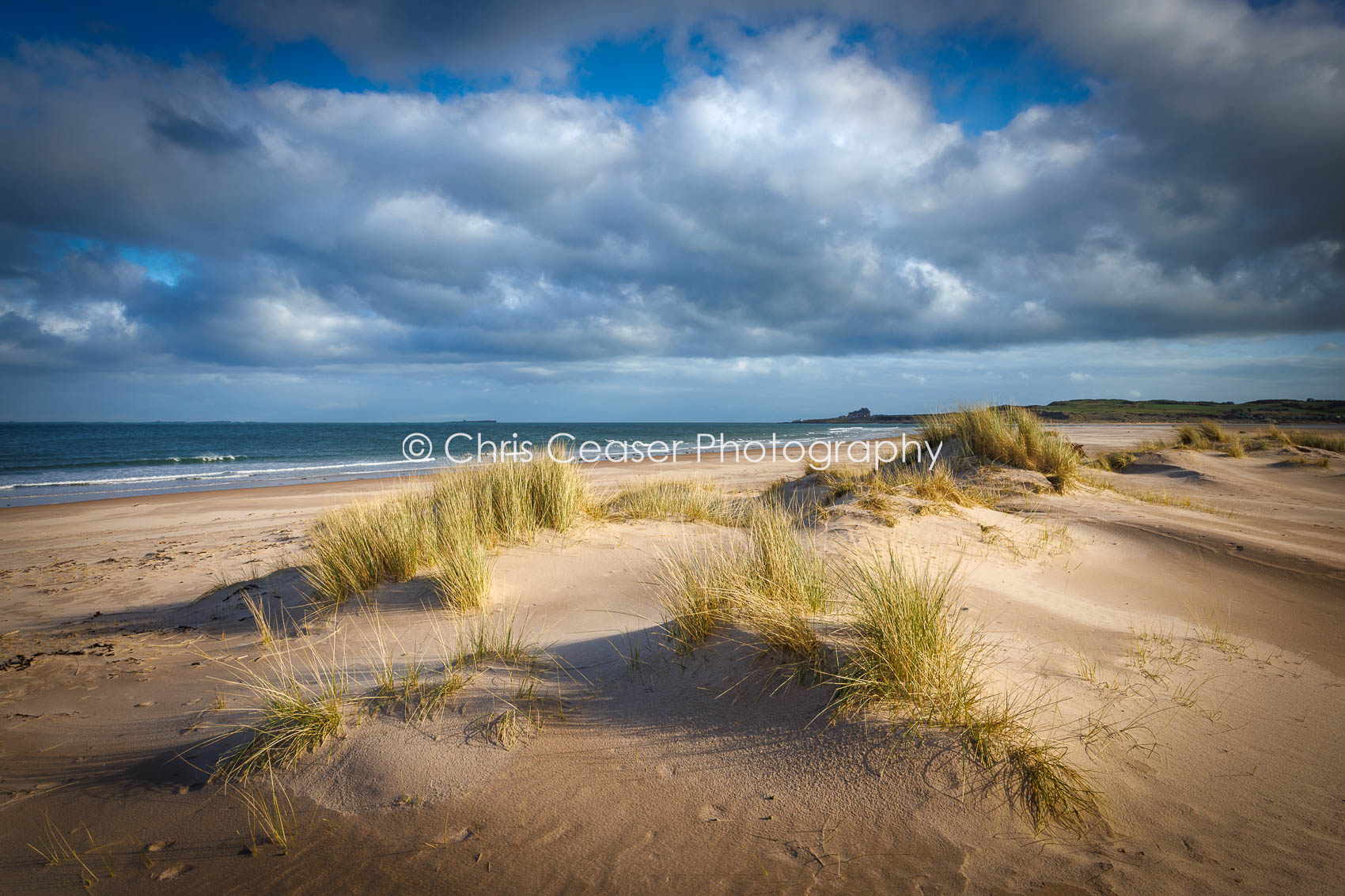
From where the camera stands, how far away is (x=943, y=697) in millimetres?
2746

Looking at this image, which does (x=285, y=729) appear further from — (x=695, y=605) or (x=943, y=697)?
(x=943, y=697)

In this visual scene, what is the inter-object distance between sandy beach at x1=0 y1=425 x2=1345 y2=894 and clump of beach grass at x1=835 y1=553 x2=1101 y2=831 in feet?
0.24

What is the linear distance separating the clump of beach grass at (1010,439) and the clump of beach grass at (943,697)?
888 cm

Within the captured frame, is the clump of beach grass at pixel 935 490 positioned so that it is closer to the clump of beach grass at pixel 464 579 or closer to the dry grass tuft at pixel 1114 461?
the clump of beach grass at pixel 464 579

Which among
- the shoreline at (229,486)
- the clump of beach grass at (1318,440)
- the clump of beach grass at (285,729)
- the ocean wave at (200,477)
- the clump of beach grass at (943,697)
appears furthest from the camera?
the ocean wave at (200,477)

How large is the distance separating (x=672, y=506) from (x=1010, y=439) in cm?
705

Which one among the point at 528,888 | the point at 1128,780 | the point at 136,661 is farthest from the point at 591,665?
the point at 136,661

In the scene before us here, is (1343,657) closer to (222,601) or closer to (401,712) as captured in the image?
(401,712)

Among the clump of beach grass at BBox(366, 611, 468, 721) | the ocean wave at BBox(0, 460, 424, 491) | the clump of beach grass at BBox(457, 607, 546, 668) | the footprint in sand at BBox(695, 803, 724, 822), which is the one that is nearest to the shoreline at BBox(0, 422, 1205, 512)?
the ocean wave at BBox(0, 460, 424, 491)

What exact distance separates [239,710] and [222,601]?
11.1 ft

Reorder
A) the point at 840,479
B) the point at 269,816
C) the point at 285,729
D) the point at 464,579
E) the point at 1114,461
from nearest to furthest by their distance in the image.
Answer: the point at 269,816 < the point at 285,729 < the point at 464,579 < the point at 840,479 < the point at 1114,461

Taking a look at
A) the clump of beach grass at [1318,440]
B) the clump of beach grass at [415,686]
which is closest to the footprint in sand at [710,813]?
the clump of beach grass at [415,686]

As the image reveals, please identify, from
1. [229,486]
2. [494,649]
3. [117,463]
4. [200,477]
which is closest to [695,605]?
[494,649]

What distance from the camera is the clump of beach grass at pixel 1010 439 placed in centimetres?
1101
